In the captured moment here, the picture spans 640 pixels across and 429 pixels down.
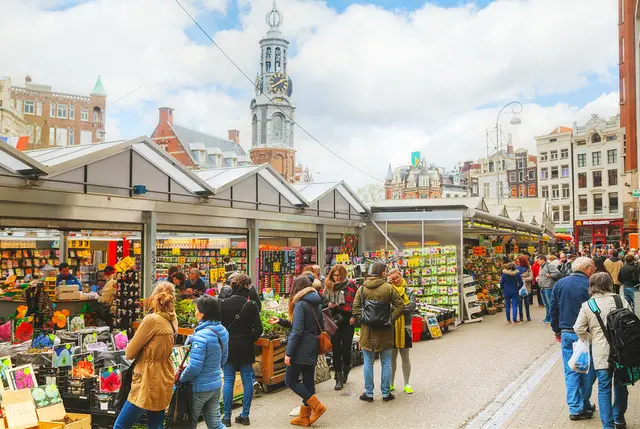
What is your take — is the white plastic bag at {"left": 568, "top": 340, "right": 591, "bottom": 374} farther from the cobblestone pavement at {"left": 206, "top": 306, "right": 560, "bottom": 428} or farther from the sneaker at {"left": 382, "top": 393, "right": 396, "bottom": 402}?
the sneaker at {"left": 382, "top": 393, "right": 396, "bottom": 402}

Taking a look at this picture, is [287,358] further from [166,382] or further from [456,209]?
[456,209]

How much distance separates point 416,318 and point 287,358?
590cm

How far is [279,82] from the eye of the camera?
6456 cm

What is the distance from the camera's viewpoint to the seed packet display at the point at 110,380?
5.75 meters

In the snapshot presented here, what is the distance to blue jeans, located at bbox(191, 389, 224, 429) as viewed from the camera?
4.64 meters

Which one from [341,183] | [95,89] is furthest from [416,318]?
[95,89]

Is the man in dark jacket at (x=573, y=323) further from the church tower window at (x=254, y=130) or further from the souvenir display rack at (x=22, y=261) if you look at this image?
the church tower window at (x=254, y=130)

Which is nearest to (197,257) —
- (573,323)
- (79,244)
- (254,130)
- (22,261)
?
(79,244)

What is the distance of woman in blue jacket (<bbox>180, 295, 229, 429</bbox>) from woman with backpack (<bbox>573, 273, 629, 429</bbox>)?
336 cm

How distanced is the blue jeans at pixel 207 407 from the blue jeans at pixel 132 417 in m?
0.26

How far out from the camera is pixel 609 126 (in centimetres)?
5266

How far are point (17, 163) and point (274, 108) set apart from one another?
60.3m

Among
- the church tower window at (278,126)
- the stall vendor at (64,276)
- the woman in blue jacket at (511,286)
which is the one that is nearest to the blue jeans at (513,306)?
the woman in blue jacket at (511,286)

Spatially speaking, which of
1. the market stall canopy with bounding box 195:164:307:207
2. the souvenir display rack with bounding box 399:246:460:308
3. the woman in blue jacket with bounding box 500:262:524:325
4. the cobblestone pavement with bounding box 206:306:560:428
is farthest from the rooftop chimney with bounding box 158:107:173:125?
the cobblestone pavement with bounding box 206:306:560:428
